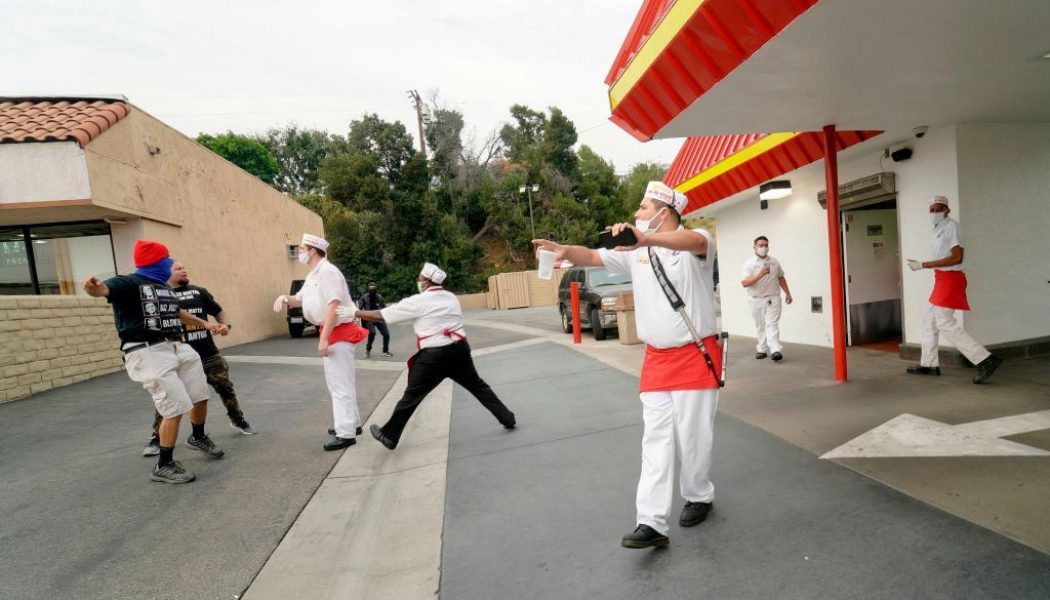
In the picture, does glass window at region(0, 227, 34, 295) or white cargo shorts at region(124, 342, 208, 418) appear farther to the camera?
glass window at region(0, 227, 34, 295)

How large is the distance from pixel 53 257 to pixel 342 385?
10026mm

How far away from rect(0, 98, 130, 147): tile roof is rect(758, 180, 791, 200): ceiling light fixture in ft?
37.5

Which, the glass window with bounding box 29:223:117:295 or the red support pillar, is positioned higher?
the glass window with bounding box 29:223:117:295

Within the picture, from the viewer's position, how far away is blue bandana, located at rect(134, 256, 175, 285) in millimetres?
4531

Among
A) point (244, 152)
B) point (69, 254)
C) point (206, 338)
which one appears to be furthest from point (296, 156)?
point (206, 338)

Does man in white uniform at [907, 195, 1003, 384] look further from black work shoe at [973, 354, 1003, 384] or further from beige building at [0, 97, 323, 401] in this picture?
beige building at [0, 97, 323, 401]

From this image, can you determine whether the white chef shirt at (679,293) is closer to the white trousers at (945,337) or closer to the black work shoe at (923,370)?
the white trousers at (945,337)

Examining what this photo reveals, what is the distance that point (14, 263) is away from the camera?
10758 millimetres

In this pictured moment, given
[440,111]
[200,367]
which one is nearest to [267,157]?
[440,111]

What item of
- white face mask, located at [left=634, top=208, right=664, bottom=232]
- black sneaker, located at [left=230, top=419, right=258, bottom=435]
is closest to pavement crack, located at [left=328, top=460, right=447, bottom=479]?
black sneaker, located at [left=230, top=419, right=258, bottom=435]

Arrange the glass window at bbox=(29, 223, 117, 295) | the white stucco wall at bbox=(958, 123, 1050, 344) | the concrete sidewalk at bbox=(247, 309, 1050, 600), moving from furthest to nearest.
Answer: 1. the glass window at bbox=(29, 223, 117, 295)
2. the white stucco wall at bbox=(958, 123, 1050, 344)
3. the concrete sidewalk at bbox=(247, 309, 1050, 600)

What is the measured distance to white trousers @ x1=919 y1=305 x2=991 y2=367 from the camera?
5.31m

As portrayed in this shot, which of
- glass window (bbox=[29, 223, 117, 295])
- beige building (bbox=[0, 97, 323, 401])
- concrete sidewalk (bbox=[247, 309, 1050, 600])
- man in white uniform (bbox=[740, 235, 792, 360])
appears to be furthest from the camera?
glass window (bbox=[29, 223, 117, 295])

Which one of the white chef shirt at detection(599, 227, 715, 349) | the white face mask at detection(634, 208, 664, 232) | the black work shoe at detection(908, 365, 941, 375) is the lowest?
the black work shoe at detection(908, 365, 941, 375)
